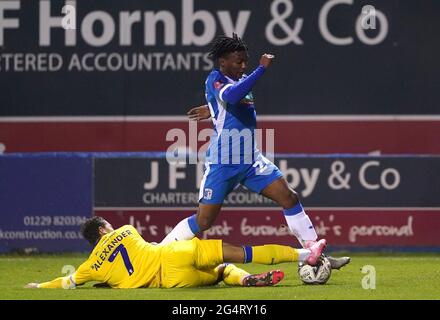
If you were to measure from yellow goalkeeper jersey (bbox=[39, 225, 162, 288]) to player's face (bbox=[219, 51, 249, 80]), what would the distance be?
58.5 inches

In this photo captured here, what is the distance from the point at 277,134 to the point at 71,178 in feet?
7.94

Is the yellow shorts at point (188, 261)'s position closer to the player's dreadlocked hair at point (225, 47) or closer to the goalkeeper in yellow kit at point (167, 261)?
the goalkeeper in yellow kit at point (167, 261)

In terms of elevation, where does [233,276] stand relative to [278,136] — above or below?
below

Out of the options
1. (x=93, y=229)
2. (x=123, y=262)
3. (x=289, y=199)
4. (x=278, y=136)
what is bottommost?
(x=123, y=262)

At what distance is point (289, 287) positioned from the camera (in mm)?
8617

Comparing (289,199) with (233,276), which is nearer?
(233,276)

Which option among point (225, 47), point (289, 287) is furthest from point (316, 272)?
point (225, 47)

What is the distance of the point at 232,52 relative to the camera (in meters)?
9.10

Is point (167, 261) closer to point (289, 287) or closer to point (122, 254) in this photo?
point (122, 254)

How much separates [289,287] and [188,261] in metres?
0.78

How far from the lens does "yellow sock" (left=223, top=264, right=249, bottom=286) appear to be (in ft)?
28.6

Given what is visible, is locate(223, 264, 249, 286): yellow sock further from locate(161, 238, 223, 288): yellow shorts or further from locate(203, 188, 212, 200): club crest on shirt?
locate(203, 188, 212, 200): club crest on shirt
